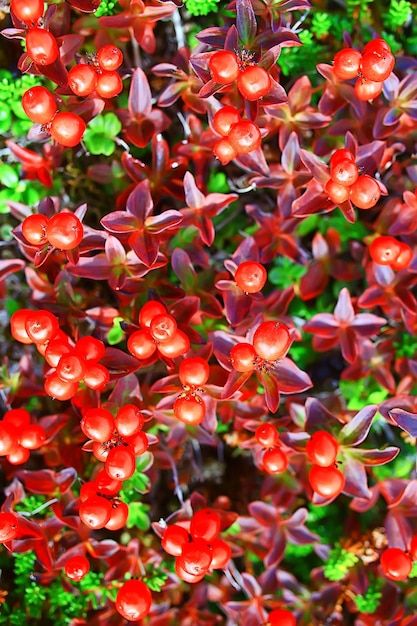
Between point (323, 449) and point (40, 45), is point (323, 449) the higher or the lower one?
the lower one

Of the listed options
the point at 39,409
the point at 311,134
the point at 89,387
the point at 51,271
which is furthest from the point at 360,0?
the point at 39,409

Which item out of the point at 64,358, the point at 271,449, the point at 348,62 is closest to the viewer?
the point at 64,358

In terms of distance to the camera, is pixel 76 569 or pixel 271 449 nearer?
pixel 76 569

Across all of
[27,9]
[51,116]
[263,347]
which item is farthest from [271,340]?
[27,9]

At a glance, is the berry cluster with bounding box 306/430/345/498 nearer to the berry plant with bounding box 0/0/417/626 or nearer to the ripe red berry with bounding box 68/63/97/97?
the berry plant with bounding box 0/0/417/626

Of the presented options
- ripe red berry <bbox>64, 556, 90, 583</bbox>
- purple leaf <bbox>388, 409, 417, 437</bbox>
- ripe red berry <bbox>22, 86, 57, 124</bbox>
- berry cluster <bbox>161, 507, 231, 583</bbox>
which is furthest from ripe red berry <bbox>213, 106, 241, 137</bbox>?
ripe red berry <bbox>64, 556, 90, 583</bbox>

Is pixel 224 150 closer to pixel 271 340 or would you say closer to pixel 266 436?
pixel 271 340
